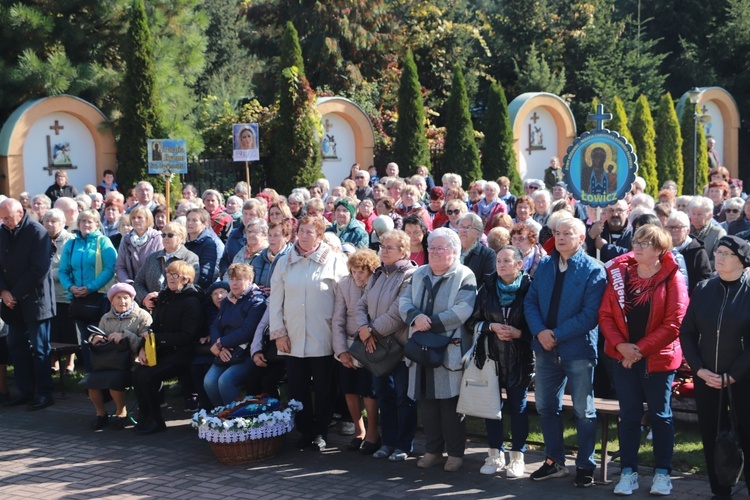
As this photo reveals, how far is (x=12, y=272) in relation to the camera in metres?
9.59

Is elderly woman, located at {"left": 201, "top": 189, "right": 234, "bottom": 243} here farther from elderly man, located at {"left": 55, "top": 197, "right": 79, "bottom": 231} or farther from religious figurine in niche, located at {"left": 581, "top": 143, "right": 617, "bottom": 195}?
religious figurine in niche, located at {"left": 581, "top": 143, "right": 617, "bottom": 195}

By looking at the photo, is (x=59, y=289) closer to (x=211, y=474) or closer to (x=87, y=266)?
(x=87, y=266)

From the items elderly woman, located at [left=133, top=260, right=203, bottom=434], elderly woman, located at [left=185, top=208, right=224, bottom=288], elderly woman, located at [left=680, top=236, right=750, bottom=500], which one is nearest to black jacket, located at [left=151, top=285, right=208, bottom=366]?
elderly woman, located at [left=133, top=260, right=203, bottom=434]

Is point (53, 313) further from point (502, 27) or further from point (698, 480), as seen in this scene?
point (502, 27)

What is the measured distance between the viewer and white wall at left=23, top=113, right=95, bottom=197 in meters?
20.1

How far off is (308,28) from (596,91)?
1028 centimetres

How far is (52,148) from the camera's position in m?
20.4

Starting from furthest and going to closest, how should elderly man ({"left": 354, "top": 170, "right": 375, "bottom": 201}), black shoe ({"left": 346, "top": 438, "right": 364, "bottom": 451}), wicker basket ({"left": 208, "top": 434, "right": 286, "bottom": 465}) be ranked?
elderly man ({"left": 354, "top": 170, "right": 375, "bottom": 201}), black shoe ({"left": 346, "top": 438, "right": 364, "bottom": 451}), wicker basket ({"left": 208, "top": 434, "right": 286, "bottom": 465})

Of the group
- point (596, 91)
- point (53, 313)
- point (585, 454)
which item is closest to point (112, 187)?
point (53, 313)

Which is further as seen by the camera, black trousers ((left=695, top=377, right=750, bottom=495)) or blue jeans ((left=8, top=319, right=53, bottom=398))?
blue jeans ((left=8, top=319, right=53, bottom=398))

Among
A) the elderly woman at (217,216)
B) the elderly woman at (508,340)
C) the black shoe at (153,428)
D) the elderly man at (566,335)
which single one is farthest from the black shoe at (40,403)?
the elderly man at (566,335)

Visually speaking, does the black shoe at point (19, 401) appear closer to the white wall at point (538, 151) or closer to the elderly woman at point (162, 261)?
the elderly woman at point (162, 261)

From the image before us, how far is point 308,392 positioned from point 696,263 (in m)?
3.48

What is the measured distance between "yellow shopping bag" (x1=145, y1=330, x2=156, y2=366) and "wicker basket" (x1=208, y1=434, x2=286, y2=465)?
4.25 feet
